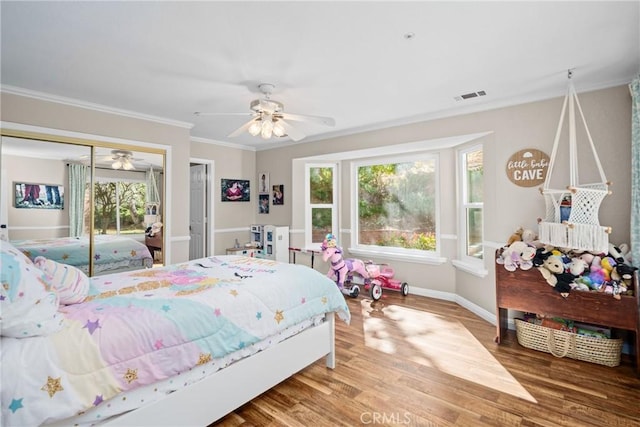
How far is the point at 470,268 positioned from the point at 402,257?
3.51 feet

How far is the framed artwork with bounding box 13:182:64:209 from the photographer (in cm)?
315

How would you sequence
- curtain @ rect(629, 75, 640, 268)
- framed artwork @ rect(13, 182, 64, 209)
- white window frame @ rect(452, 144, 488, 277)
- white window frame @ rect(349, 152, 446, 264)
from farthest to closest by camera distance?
white window frame @ rect(349, 152, 446, 264)
white window frame @ rect(452, 144, 488, 277)
framed artwork @ rect(13, 182, 64, 209)
curtain @ rect(629, 75, 640, 268)

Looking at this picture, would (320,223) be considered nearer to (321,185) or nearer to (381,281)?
(321,185)

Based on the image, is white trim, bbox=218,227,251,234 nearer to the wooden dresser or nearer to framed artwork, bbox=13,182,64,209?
framed artwork, bbox=13,182,64,209

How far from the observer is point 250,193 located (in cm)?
596

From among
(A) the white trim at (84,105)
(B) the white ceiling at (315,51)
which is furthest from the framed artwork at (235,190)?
(B) the white ceiling at (315,51)

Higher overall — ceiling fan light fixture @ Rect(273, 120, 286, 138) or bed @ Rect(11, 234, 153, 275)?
ceiling fan light fixture @ Rect(273, 120, 286, 138)

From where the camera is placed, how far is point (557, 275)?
2.67 m

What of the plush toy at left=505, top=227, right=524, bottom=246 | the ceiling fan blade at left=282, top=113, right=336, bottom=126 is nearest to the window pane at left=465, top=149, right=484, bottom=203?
the plush toy at left=505, top=227, right=524, bottom=246

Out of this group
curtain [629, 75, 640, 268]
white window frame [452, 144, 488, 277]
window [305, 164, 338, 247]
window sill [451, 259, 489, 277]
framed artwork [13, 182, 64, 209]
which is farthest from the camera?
window [305, 164, 338, 247]

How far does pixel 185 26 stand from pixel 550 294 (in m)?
3.41

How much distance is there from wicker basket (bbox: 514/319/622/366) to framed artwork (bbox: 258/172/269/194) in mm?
4267

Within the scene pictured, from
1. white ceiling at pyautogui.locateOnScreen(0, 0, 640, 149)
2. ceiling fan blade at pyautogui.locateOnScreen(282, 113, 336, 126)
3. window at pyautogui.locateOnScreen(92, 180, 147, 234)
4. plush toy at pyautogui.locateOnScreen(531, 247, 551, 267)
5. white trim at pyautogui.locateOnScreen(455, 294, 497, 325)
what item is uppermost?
white ceiling at pyautogui.locateOnScreen(0, 0, 640, 149)

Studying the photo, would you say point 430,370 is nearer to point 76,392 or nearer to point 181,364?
point 181,364
